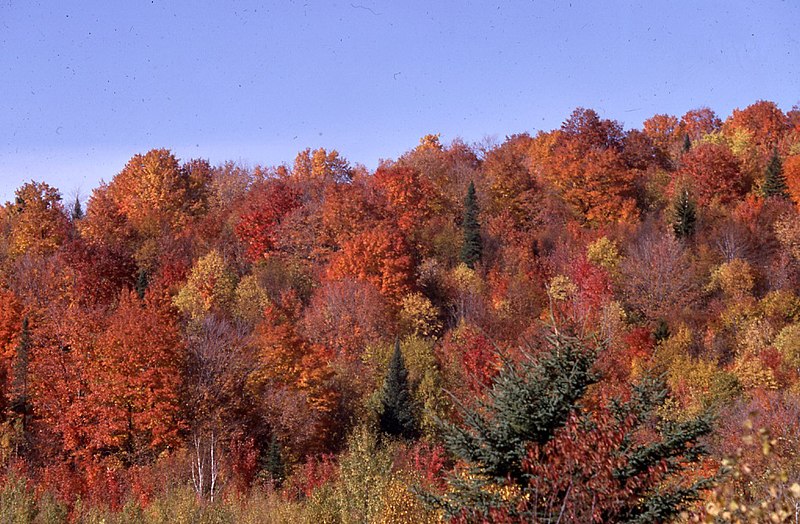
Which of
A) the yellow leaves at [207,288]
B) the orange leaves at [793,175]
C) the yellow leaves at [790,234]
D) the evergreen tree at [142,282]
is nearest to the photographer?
the yellow leaves at [207,288]

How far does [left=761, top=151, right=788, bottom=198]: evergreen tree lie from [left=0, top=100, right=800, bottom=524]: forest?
0.64ft

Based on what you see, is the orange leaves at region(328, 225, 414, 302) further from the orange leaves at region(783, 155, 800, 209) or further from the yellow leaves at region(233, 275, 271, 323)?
the orange leaves at region(783, 155, 800, 209)

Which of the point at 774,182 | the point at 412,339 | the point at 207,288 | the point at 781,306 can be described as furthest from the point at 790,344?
the point at 207,288

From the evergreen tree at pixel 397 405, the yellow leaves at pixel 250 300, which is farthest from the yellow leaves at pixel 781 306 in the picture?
the yellow leaves at pixel 250 300

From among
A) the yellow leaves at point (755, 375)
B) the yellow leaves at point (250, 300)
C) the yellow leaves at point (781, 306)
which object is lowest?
the yellow leaves at point (755, 375)

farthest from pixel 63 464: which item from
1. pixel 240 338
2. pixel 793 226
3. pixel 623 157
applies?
pixel 623 157

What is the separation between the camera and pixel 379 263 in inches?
1991

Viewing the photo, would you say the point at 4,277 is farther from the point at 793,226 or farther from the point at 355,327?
the point at 793,226

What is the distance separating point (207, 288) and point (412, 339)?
13.9 meters

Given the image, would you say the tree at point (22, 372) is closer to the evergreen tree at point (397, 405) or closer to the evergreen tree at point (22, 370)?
the evergreen tree at point (22, 370)

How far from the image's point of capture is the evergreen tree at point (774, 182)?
57.2 meters

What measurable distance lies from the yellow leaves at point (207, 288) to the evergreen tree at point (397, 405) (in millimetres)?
14155

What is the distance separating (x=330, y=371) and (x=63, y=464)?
11.7m

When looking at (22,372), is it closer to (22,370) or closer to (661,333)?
(22,370)
